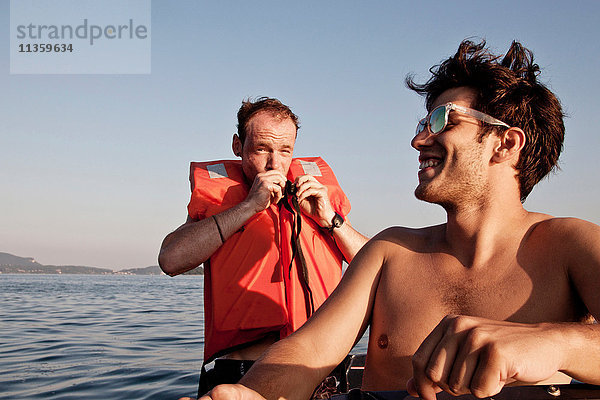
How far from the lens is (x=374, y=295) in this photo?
2.48 m

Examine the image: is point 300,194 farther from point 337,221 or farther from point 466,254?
point 466,254

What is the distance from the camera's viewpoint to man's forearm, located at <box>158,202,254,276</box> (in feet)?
13.1

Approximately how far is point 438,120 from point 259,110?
2197 millimetres

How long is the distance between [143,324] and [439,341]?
11.4m

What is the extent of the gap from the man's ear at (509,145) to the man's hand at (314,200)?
5.79 feet

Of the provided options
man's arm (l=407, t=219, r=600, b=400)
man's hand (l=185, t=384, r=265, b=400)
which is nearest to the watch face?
man's hand (l=185, t=384, r=265, b=400)

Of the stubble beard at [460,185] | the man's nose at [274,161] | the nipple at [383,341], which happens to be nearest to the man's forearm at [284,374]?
the nipple at [383,341]

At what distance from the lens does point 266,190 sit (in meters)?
4.02

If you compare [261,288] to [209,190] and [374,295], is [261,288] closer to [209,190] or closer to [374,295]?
[209,190]

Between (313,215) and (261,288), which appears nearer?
(261,288)

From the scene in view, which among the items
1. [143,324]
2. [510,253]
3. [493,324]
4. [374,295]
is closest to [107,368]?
[143,324]

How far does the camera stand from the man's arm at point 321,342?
2.01 metres

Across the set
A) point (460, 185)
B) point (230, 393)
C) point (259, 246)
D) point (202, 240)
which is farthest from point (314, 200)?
point (230, 393)

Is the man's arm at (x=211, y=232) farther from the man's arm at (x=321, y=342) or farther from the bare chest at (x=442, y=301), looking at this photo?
the bare chest at (x=442, y=301)
